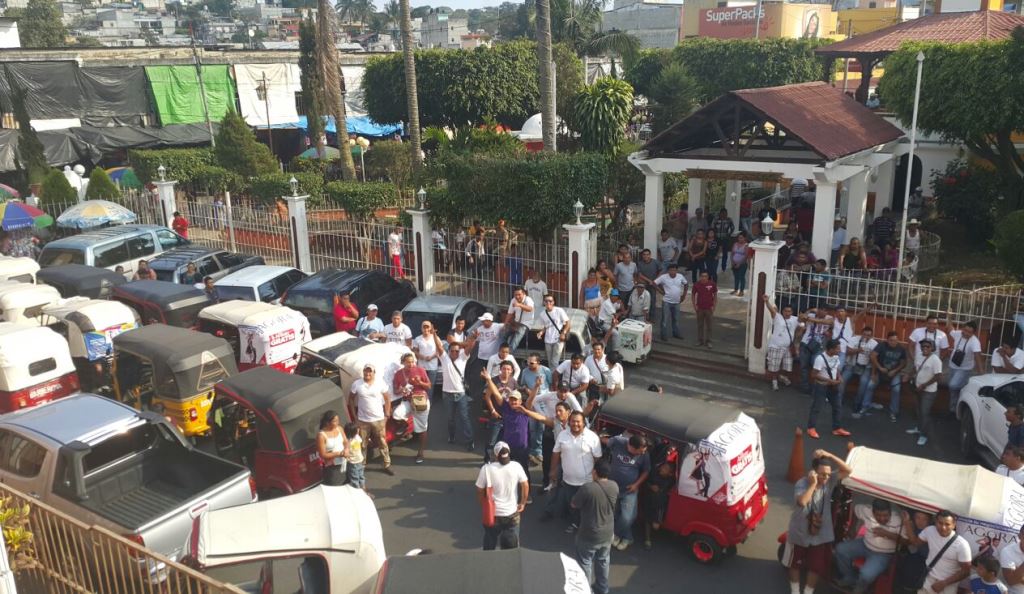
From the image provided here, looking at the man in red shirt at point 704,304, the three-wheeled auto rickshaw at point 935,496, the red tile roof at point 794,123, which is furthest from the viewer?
the red tile roof at point 794,123

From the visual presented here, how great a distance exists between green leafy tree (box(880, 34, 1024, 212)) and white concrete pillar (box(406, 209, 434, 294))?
436 inches

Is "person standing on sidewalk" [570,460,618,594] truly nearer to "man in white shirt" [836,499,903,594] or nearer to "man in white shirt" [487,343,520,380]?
"man in white shirt" [836,499,903,594]

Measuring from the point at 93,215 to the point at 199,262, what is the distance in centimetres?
513

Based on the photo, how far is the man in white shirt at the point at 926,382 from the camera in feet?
34.1

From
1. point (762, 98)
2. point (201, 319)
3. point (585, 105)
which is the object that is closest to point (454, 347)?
point (201, 319)

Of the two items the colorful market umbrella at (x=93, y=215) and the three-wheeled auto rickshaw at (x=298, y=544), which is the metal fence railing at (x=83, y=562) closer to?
the three-wheeled auto rickshaw at (x=298, y=544)

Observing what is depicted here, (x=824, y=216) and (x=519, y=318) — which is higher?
(x=824, y=216)

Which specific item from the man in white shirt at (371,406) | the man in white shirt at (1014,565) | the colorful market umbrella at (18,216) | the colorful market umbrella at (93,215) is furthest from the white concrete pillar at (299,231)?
the man in white shirt at (1014,565)

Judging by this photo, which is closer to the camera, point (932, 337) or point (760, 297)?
point (932, 337)

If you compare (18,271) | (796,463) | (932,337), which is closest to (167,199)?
(18,271)

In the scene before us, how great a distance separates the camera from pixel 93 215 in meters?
19.4

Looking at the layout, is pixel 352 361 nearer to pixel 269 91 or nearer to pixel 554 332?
pixel 554 332

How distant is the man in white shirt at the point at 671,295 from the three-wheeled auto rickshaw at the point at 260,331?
19.8 feet

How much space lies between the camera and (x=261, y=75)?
41594mm
